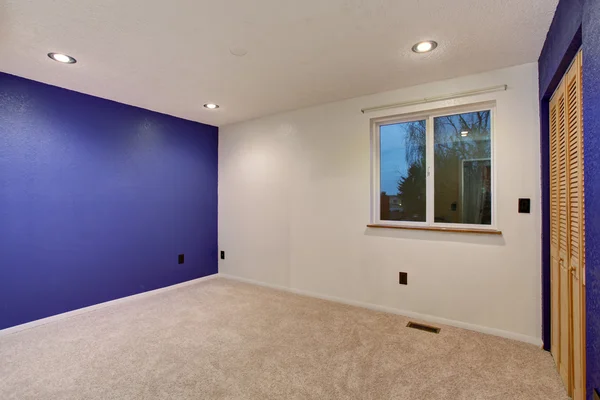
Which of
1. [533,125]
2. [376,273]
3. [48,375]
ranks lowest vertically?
[48,375]

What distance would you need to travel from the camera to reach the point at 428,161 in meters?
3.04

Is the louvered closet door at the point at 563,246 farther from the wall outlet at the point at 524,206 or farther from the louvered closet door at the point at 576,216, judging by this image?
the wall outlet at the point at 524,206

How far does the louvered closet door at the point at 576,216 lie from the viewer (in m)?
1.53

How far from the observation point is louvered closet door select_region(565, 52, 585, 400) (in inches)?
60.1

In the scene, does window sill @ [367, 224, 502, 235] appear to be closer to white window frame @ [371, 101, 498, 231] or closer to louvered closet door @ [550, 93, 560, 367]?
white window frame @ [371, 101, 498, 231]

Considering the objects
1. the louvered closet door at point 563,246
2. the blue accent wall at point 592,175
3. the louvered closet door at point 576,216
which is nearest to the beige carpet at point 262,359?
the louvered closet door at point 563,246

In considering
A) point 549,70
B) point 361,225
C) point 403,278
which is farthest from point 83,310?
point 549,70

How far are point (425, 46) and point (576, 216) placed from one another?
56.7 inches

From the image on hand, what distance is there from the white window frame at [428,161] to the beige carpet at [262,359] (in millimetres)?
921

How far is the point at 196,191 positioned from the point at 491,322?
145 inches

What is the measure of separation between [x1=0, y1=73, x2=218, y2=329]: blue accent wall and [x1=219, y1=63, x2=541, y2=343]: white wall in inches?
27.0

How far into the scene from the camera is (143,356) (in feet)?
7.55

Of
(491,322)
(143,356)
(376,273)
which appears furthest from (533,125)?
(143,356)

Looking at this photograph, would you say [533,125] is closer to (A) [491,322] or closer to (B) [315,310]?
(A) [491,322]
